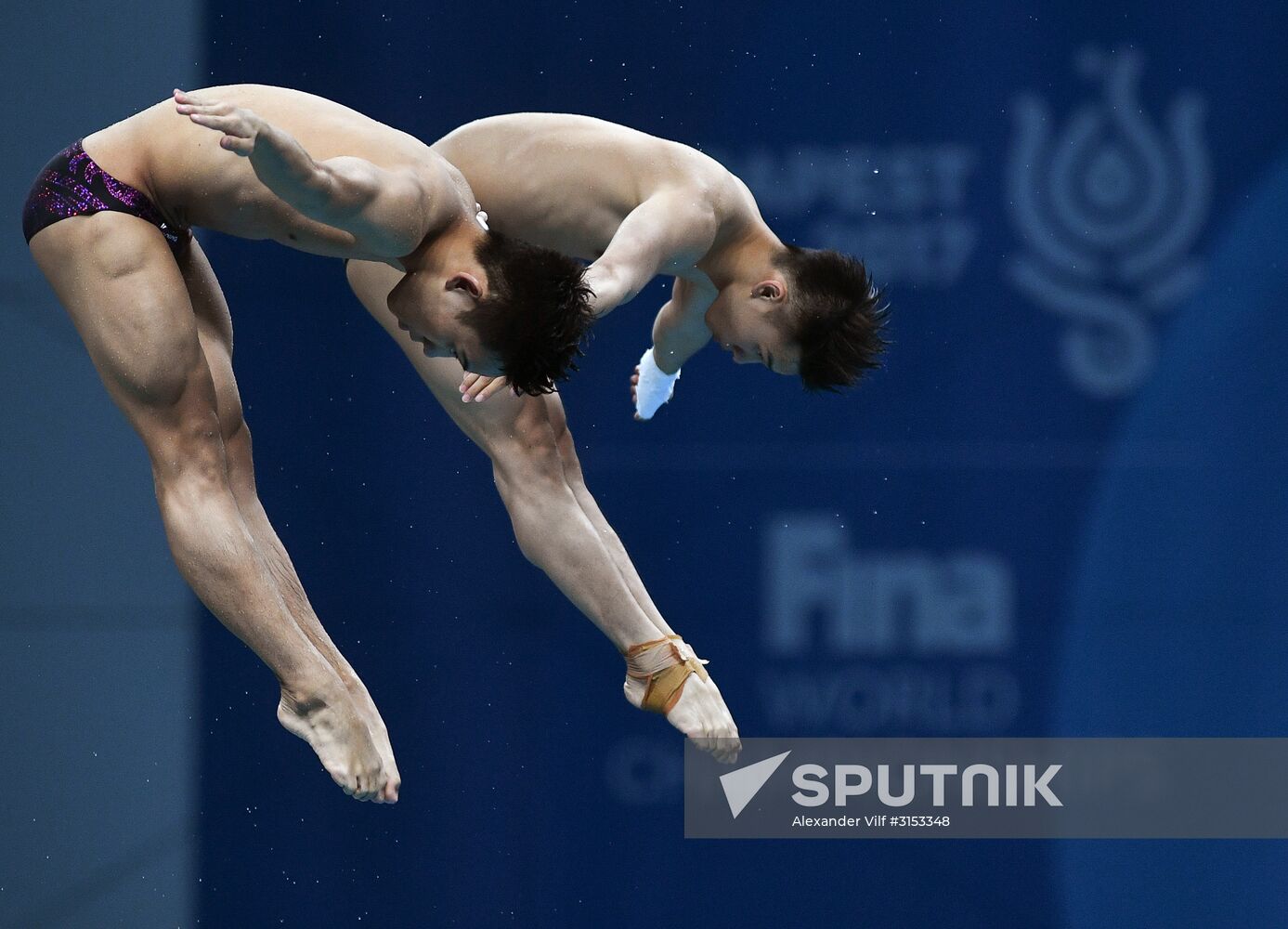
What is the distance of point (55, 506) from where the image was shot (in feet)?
18.0

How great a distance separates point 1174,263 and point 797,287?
203 centimetres

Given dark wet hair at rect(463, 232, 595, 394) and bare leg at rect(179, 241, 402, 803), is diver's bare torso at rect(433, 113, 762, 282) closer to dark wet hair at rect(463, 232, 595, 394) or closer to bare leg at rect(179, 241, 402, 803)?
dark wet hair at rect(463, 232, 595, 394)

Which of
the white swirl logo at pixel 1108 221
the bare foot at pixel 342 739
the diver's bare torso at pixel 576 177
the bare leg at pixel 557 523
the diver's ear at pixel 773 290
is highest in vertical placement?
the white swirl logo at pixel 1108 221

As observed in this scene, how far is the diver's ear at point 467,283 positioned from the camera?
336 cm

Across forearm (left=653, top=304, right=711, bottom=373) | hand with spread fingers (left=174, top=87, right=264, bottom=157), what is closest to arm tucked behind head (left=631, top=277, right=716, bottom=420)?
forearm (left=653, top=304, right=711, bottom=373)

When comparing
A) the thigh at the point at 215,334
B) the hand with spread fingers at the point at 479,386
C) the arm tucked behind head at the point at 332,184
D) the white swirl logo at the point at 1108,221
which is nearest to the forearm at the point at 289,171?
the arm tucked behind head at the point at 332,184

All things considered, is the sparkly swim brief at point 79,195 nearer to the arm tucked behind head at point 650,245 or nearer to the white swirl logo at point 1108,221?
the arm tucked behind head at point 650,245

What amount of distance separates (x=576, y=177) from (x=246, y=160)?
0.82m

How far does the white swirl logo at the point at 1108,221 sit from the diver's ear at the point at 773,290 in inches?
70.8

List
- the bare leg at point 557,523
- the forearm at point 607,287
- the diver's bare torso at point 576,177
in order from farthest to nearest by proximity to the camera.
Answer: the bare leg at point 557,523 → the diver's bare torso at point 576,177 → the forearm at point 607,287

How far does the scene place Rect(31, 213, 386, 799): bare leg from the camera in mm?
3395

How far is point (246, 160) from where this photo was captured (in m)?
3.38

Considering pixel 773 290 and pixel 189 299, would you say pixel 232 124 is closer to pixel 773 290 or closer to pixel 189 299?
pixel 189 299

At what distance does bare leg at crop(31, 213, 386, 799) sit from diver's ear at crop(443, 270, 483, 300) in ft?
1.74
